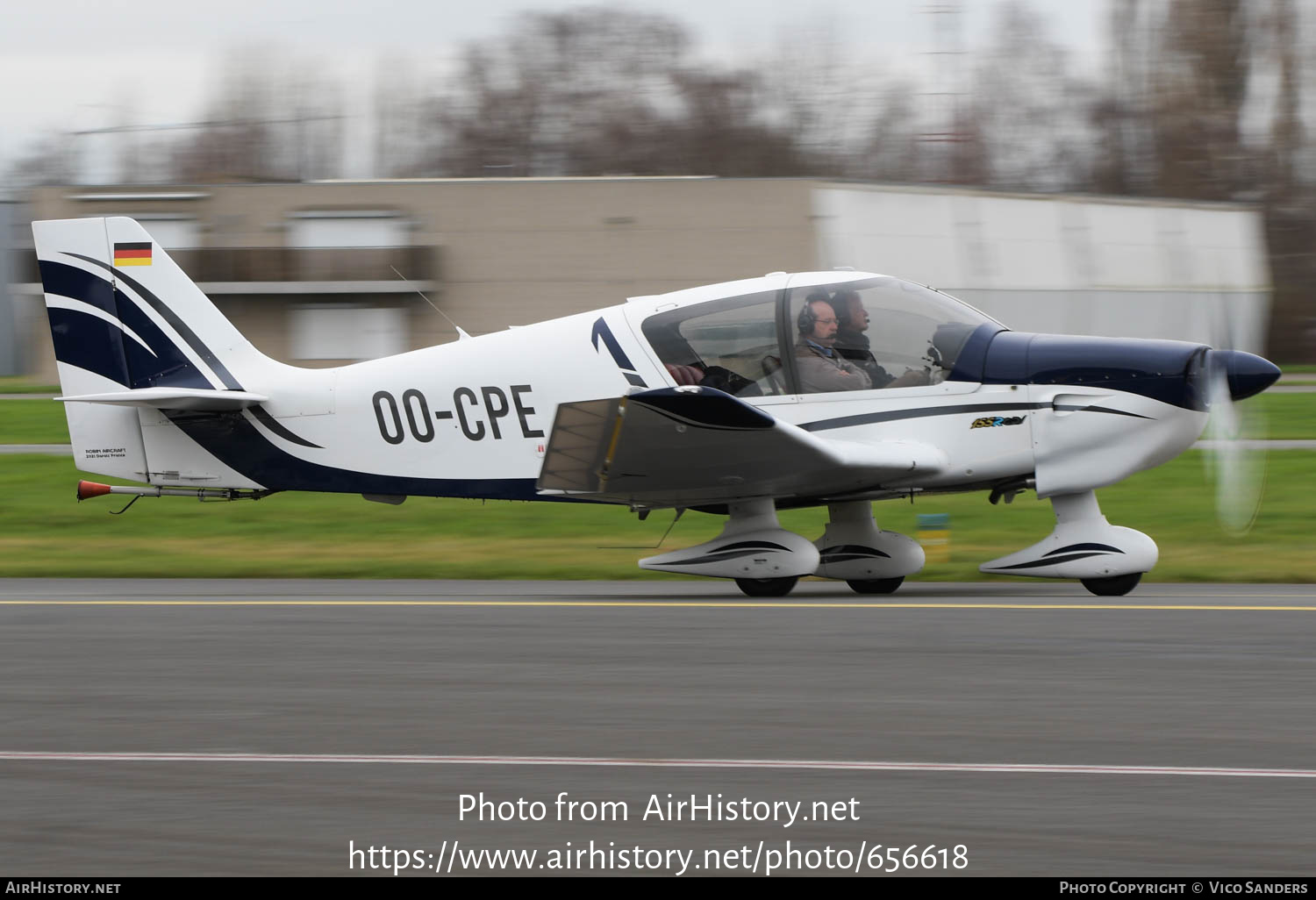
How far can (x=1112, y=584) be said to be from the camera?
9500mm

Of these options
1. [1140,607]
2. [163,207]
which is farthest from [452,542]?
[163,207]

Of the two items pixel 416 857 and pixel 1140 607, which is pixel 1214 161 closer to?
pixel 1140 607

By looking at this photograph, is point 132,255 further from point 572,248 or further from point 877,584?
point 572,248

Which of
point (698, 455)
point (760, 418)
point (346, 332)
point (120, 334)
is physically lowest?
point (346, 332)

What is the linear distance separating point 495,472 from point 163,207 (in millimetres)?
33792

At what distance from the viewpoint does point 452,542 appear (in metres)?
14.1

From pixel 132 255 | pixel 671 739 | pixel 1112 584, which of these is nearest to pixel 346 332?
pixel 132 255

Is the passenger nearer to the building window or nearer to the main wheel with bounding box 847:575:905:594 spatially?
the main wheel with bounding box 847:575:905:594

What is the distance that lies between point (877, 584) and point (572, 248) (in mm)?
30427

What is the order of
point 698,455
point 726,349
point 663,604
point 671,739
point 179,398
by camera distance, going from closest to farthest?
point 671,739 < point 698,455 < point 663,604 < point 726,349 < point 179,398

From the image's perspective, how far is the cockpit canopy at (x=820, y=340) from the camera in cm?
950

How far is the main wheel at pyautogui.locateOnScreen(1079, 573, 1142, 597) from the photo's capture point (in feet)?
30.9

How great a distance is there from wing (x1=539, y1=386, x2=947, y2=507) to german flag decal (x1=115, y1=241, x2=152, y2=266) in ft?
12.5

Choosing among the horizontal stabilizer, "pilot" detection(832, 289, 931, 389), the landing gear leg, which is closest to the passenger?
"pilot" detection(832, 289, 931, 389)
